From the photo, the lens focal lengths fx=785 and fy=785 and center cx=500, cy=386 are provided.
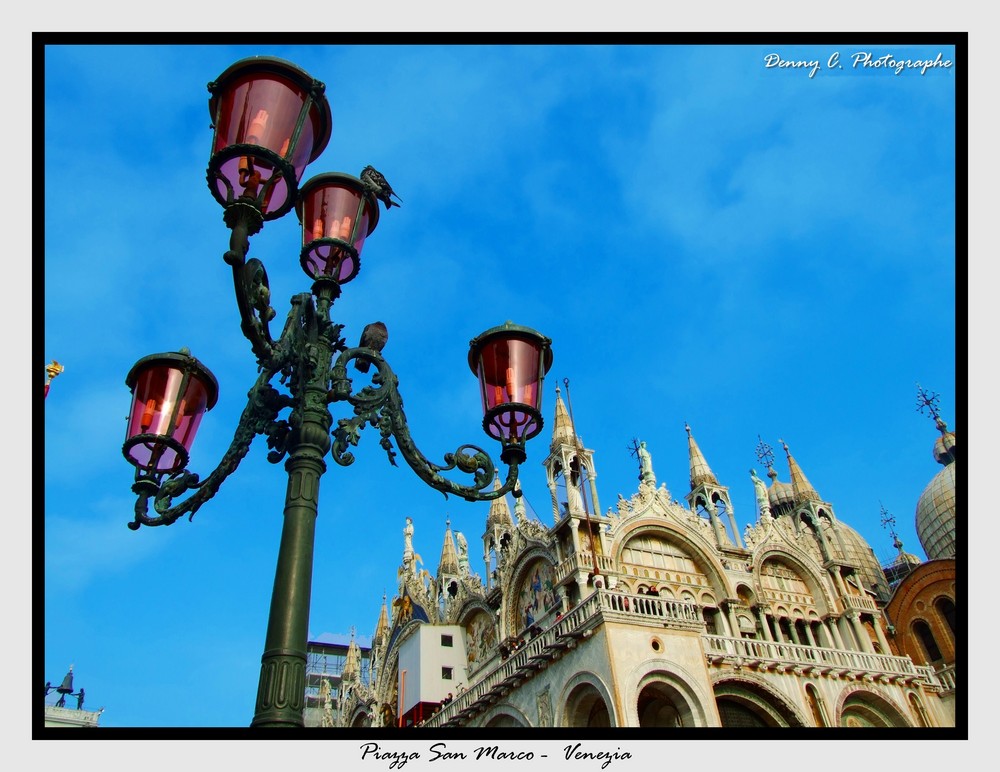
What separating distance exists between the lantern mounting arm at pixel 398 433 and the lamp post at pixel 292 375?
1 cm

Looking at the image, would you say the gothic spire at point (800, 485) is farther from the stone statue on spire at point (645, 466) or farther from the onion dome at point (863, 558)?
the stone statue on spire at point (645, 466)

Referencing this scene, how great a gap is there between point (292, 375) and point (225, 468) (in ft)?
2.55

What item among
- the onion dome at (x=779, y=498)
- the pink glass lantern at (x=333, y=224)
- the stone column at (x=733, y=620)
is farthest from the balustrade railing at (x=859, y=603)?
the pink glass lantern at (x=333, y=224)

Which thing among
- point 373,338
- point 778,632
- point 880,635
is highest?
point 880,635

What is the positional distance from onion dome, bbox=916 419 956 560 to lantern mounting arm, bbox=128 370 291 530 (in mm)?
34318

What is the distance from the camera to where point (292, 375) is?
18.1ft

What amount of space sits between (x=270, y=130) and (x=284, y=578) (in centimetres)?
261

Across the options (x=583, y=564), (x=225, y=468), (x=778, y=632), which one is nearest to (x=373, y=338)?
(x=225, y=468)

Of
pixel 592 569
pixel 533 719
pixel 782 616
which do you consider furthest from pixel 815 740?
pixel 782 616

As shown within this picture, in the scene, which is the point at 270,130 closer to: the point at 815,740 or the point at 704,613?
the point at 815,740

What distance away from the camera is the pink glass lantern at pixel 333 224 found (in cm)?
581

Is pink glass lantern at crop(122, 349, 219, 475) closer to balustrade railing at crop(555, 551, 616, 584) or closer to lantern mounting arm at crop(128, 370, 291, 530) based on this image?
lantern mounting arm at crop(128, 370, 291, 530)

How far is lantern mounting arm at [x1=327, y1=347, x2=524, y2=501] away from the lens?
5543 millimetres

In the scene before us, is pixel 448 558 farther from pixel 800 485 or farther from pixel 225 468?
pixel 225 468
